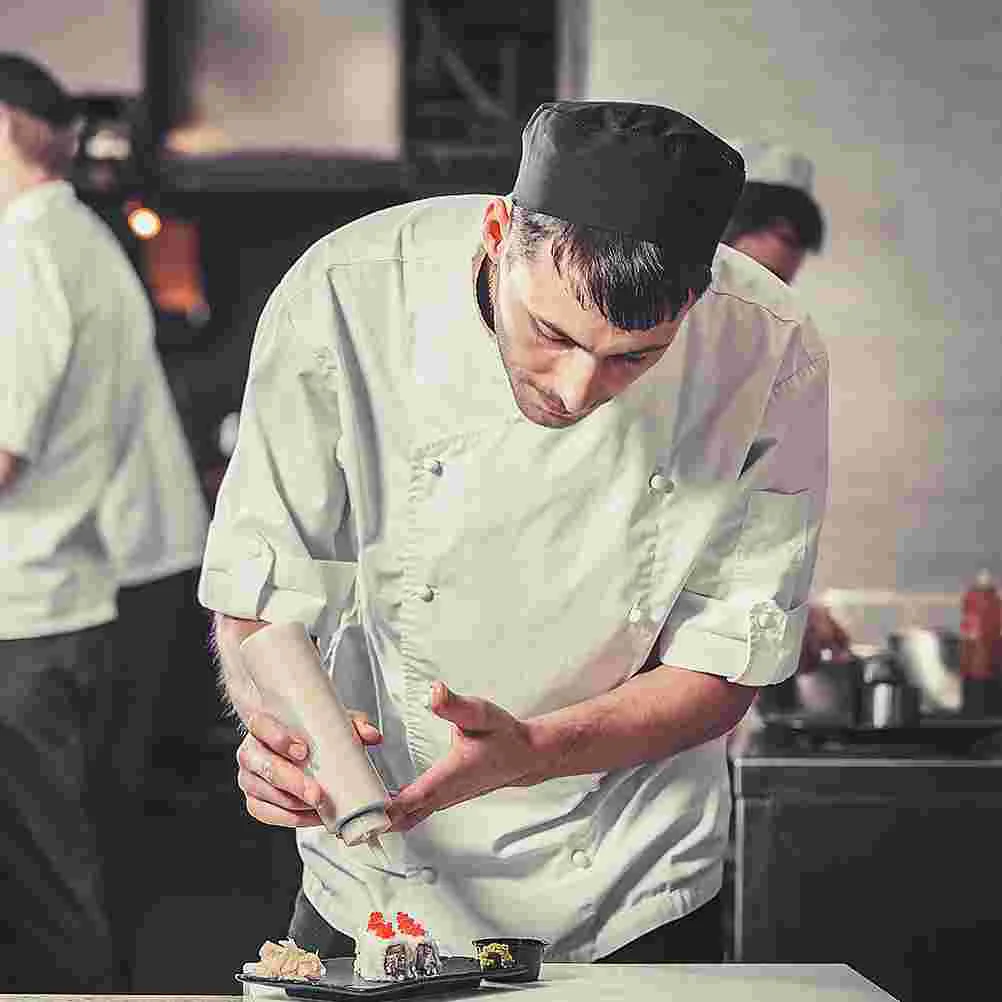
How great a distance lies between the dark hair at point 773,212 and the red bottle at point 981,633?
2.99 ft

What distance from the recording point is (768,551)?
1954mm

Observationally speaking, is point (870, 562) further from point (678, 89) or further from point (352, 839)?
point (352, 839)

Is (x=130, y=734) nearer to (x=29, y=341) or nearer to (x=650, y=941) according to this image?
(x=29, y=341)

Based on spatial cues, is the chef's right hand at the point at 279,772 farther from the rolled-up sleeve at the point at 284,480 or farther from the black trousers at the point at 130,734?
the black trousers at the point at 130,734

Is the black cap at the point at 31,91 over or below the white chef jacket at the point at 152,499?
over

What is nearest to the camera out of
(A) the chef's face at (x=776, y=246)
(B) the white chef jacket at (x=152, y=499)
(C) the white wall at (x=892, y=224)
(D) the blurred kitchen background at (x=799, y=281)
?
(D) the blurred kitchen background at (x=799, y=281)

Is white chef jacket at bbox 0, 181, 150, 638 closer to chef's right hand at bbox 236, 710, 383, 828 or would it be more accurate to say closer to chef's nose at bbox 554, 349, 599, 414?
chef's right hand at bbox 236, 710, 383, 828

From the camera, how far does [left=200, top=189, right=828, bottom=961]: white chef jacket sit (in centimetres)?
189

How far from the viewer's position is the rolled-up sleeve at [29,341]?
3.59m

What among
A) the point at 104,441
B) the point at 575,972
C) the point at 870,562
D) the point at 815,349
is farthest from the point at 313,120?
the point at 575,972

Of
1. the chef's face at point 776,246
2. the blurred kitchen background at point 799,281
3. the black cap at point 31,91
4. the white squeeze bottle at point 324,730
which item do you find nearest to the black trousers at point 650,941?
the white squeeze bottle at point 324,730

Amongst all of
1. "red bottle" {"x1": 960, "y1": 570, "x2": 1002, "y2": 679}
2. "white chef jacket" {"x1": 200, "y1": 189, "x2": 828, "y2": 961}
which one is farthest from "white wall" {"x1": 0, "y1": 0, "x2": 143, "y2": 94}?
"white chef jacket" {"x1": 200, "y1": 189, "x2": 828, "y2": 961}

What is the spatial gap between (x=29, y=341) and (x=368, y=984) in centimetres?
237

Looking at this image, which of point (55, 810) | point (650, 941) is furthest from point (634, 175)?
point (55, 810)
